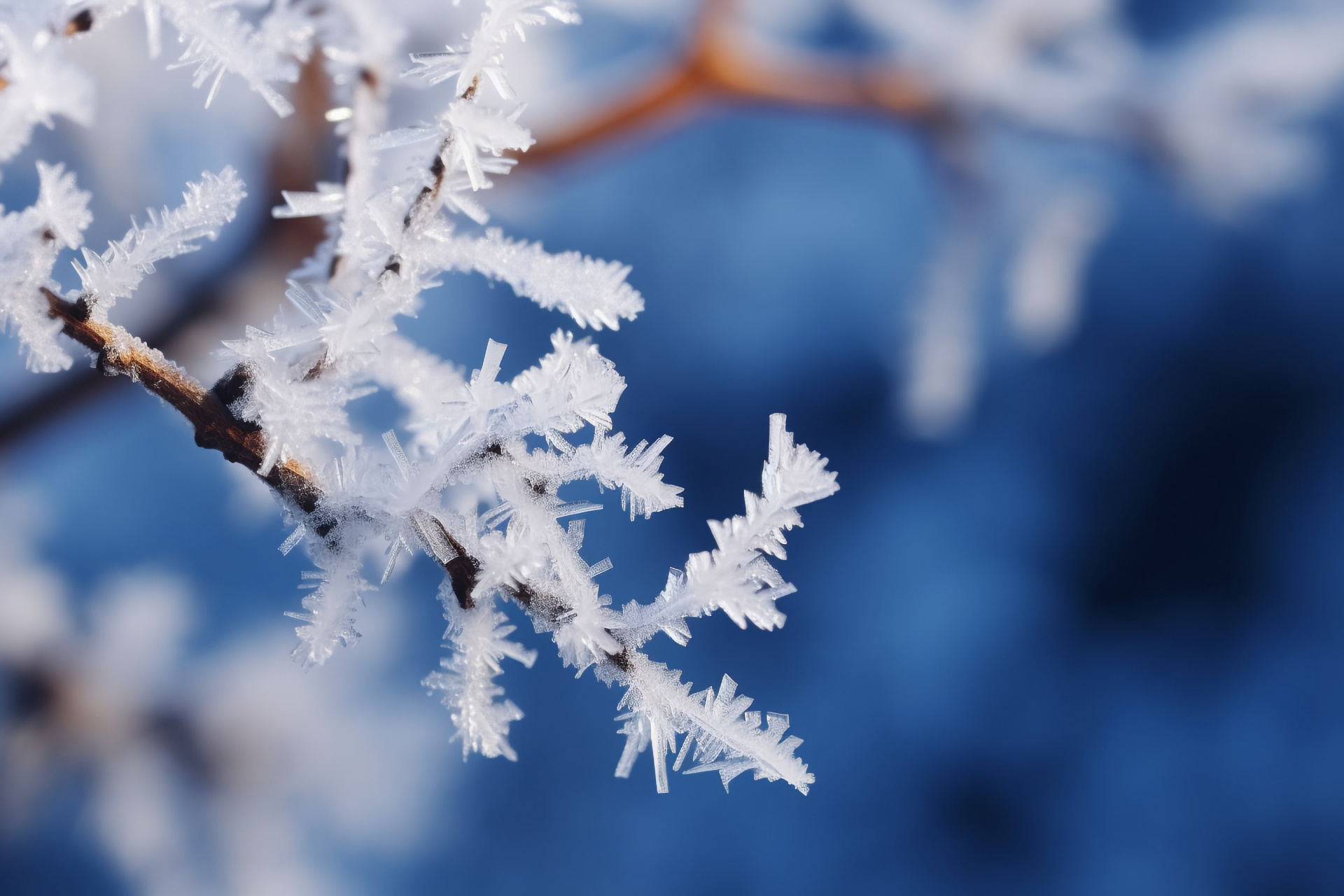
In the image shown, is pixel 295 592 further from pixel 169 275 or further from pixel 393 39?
pixel 393 39

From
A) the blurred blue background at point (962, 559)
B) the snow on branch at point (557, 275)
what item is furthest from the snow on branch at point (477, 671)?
the blurred blue background at point (962, 559)

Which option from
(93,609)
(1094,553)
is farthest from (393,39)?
(1094,553)

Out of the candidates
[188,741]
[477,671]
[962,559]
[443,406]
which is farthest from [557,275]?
[962,559]

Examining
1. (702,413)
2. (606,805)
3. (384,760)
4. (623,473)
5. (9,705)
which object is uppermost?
(702,413)

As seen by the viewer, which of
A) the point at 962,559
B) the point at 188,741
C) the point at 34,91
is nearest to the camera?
the point at 34,91

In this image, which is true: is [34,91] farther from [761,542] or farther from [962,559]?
[962,559]

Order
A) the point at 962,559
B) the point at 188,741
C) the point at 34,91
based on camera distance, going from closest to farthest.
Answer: the point at 34,91, the point at 188,741, the point at 962,559
